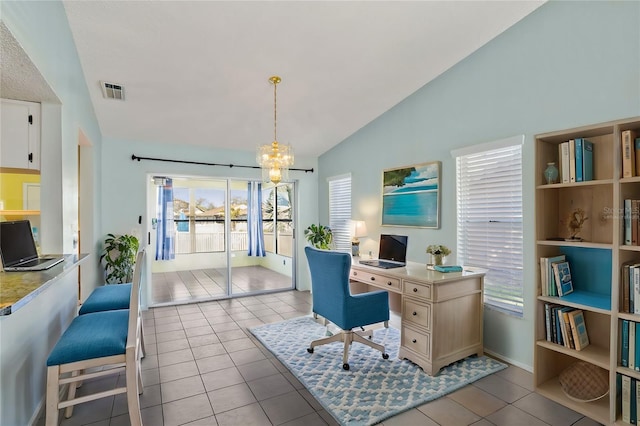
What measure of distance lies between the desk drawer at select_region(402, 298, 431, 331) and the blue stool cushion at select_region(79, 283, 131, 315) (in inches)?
94.5

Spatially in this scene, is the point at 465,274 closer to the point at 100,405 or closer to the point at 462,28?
the point at 462,28

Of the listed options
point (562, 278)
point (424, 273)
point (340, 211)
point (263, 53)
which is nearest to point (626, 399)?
point (562, 278)

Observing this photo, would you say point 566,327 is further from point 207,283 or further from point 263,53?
point 207,283

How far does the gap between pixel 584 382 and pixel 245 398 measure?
252cm

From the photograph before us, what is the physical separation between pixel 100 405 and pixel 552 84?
4272mm

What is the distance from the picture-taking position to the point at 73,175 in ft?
9.00

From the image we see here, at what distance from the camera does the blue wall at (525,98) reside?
232cm

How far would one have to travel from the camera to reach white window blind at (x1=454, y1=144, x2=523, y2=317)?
293 centimetres

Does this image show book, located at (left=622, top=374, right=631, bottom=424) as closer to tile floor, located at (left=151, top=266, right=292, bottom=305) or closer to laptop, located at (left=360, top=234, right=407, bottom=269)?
laptop, located at (left=360, top=234, right=407, bottom=269)

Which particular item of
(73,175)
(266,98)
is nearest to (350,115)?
(266,98)

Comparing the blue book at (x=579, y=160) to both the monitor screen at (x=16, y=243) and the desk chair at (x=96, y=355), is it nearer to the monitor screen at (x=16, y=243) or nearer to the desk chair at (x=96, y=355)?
the desk chair at (x=96, y=355)

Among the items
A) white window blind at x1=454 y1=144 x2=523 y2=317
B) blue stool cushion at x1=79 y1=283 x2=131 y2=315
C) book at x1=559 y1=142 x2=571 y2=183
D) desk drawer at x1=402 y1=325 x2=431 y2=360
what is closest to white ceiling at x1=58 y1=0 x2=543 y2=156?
white window blind at x1=454 y1=144 x2=523 y2=317

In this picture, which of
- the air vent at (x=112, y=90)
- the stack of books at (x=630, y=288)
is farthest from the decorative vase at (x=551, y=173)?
the air vent at (x=112, y=90)

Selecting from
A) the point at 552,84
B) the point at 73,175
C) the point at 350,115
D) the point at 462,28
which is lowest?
the point at 73,175
